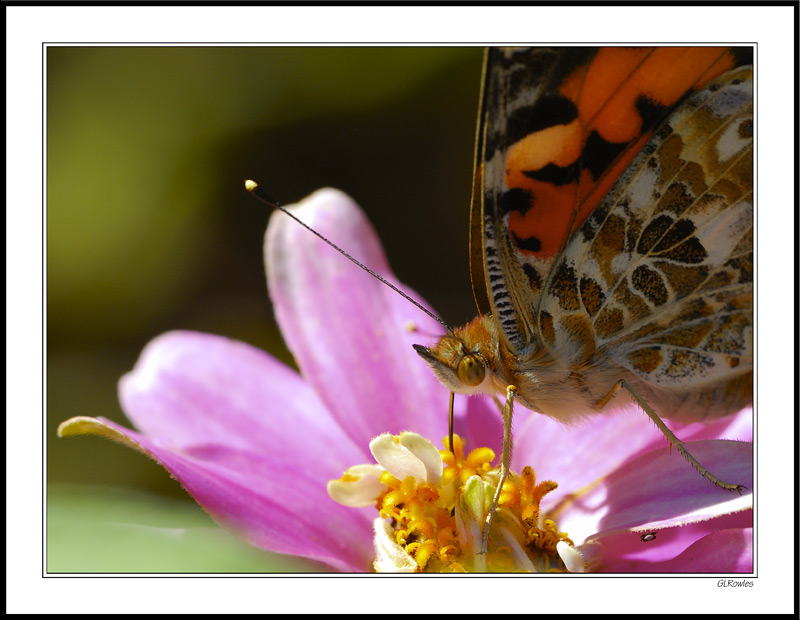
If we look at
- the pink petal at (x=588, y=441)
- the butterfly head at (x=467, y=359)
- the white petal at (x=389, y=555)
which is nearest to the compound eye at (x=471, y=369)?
the butterfly head at (x=467, y=359)

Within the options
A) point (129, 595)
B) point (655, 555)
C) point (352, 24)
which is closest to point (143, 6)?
point (352, 24)

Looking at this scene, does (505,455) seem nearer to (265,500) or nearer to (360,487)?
(360,487)

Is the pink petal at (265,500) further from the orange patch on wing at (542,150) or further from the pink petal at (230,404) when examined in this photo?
the orange patch on wing at (542,150)

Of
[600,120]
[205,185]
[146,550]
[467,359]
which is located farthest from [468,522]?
[205,185]

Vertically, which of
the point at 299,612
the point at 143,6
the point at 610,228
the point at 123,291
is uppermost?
the point at 143,6

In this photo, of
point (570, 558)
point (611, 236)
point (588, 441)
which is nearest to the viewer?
point (570, 558)

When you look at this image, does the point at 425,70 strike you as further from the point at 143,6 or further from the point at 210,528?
the point at 210,528

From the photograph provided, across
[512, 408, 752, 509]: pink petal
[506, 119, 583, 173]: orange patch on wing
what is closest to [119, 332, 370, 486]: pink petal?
[512, 408, 752, 509]: pink petal
